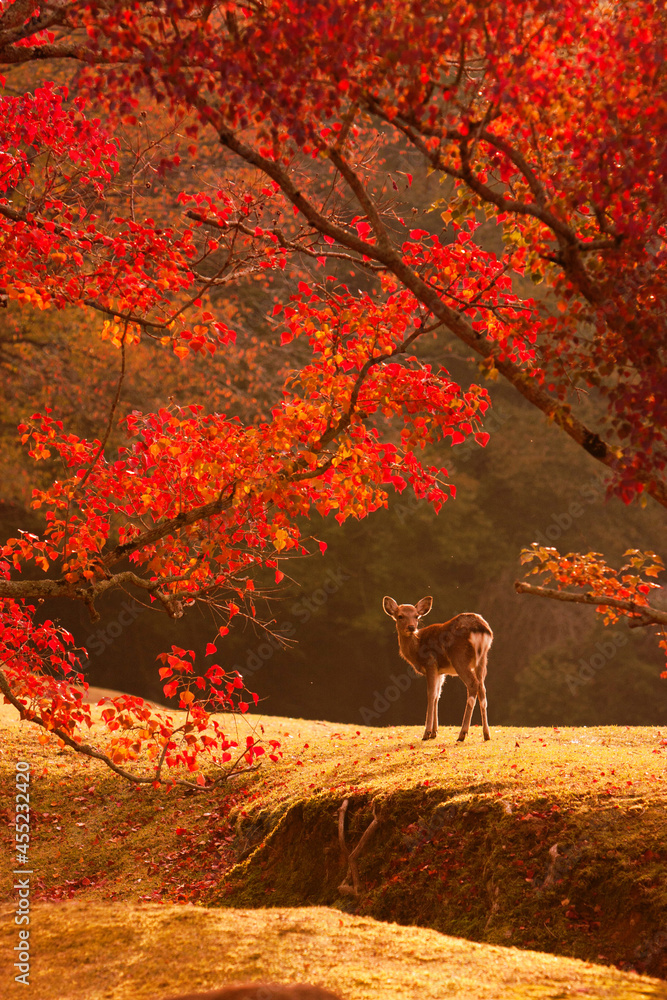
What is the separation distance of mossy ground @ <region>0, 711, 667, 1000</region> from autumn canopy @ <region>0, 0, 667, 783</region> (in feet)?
4.81

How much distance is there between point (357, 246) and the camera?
5.32 m

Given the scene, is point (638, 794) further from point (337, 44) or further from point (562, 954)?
point (337, 44)

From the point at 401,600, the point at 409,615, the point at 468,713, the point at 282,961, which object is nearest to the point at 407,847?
the point at 282,961

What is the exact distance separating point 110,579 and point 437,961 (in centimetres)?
373

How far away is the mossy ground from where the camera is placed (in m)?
5.77

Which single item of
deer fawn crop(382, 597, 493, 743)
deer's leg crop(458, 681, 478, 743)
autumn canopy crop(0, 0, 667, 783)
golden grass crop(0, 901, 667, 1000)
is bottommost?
golden grass crop(0, 901, 667, 1000)

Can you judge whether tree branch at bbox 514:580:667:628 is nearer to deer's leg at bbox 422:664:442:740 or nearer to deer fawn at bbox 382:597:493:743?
deer fawn at bbox 382:597:493:743

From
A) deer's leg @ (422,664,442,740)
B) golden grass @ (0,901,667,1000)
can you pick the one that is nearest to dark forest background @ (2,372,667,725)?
deer's leg @ (422,664,442,740)

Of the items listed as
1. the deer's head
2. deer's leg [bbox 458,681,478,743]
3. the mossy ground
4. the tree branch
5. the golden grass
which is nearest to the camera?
the golden grass

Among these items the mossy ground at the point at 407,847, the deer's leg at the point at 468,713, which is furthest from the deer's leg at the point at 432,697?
the deer's leg at the point at 468,713

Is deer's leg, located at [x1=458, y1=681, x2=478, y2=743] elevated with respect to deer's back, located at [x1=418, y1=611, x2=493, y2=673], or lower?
lower

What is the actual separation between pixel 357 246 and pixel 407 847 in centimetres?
515

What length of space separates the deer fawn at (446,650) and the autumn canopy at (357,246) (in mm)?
3373

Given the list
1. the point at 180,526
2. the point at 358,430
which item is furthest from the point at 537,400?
the point at 180,526
